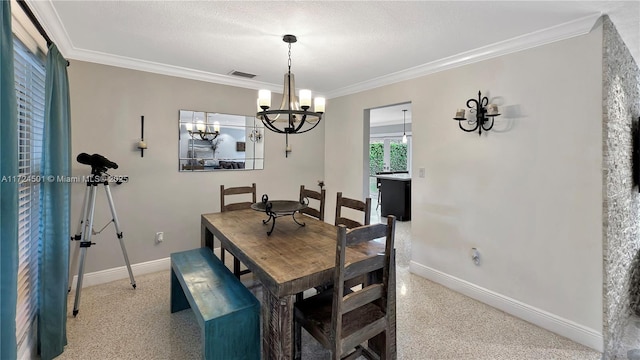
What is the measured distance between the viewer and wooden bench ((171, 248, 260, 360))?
1.72 meters

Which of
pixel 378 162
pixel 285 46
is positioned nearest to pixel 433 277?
pixel 285 46

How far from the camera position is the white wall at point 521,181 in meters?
2.28

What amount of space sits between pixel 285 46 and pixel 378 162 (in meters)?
7.53

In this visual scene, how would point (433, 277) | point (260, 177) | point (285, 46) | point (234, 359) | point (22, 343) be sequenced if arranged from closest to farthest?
1. point (234, 359)
2. point (22, 343)
3. point (285, 46)
4. point (433, 277)
5. point (260, 177)

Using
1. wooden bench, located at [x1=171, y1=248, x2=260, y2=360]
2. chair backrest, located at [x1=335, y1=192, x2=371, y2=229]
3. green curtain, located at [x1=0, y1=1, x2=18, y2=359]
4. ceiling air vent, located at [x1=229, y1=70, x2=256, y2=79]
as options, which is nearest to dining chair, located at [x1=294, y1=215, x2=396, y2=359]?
wooden bench, located at [x1=171, y1=248, x2=260, y2=360]

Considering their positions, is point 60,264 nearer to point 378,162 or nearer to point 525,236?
point 525,236

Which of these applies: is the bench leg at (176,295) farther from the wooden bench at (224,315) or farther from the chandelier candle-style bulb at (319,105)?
the chandelier candle-style bulb at (319,105)

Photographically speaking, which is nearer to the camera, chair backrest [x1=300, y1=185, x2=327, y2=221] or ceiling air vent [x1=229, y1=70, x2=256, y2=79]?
chair backrest [x1=300, y1=185, x2=327, y2=221]

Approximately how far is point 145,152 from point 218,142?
33.0 inches

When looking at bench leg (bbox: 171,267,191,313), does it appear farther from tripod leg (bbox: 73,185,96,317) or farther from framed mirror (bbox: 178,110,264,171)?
framed mirror (bbox: 178,110,264,171)

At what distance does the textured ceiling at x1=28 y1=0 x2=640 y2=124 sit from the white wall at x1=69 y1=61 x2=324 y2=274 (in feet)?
0.79

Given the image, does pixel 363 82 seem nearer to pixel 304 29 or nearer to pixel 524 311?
pixel 304 29

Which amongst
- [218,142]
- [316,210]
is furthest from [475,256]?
[218,142]

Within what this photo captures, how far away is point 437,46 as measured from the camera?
2801 mm
